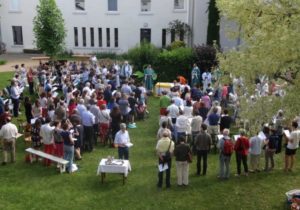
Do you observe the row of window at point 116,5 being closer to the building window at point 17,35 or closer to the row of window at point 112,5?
the row of window at point 112,5

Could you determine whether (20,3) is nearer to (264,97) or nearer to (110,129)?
(110,129)

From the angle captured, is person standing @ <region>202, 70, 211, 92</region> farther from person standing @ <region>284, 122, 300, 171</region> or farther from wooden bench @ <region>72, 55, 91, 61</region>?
wooden bench @ <region>72, 55, 91, 61</region>

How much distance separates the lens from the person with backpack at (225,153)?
13266mm

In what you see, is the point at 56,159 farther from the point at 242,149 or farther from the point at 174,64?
the point at 174,64

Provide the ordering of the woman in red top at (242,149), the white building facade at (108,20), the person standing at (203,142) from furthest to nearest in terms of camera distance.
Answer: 1. the white building facade at (108,20)
2. the person standing at (203,142)
3. the woman in red top at (242,149)

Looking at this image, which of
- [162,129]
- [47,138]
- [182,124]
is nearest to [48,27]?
[47,138]

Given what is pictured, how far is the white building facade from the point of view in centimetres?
3947

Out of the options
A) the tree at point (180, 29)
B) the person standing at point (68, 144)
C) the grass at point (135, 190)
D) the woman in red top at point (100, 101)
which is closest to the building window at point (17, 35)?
the tree at point (180, 29)

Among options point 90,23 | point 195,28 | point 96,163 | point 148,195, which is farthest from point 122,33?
point 148,195

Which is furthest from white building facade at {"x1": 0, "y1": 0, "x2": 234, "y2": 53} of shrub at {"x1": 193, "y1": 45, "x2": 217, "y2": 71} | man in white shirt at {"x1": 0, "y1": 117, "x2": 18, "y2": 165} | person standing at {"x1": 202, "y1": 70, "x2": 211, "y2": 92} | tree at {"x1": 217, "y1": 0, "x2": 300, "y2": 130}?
tree at {"x1": 217, "y1": 0, "x2": 300, "y2": 130}

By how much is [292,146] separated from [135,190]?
5575mm

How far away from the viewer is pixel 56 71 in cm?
2597

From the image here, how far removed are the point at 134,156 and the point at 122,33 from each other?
26.1m

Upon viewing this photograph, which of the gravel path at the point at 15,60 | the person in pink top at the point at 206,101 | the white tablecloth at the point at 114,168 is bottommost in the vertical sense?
the white tablecloth at the point at 114,168
